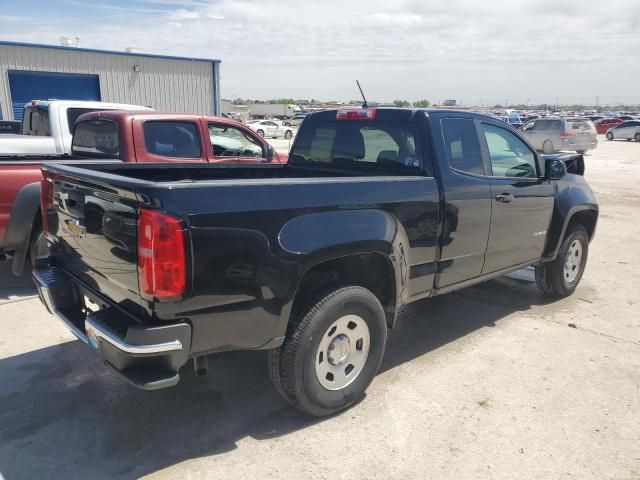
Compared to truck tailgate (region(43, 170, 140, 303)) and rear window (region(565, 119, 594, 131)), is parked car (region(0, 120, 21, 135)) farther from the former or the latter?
rear window (region(565, 119, 594, 131))

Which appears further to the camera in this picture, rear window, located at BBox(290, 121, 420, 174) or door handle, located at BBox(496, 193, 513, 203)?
door handle, located at BBox(496, 193, 513, 203)

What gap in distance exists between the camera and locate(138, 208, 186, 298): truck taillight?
2.42 m

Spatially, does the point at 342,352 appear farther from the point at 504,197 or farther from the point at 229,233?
the point at 504,197

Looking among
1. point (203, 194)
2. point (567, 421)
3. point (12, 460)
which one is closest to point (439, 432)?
point (567, 421)

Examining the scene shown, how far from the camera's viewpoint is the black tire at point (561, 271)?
17.9 feet

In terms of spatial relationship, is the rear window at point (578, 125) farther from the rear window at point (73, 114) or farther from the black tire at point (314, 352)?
the black tire at point (314, 352)

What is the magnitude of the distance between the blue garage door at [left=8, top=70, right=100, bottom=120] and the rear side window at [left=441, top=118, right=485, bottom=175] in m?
17.3

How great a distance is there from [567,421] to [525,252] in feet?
6.10

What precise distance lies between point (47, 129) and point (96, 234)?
5.47 meters

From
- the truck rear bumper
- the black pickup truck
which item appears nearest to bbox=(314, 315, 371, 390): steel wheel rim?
the black pickup truck

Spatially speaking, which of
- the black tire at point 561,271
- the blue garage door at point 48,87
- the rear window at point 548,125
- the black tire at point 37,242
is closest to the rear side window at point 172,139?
the black tire at point 37,242

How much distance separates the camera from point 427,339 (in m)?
4.61

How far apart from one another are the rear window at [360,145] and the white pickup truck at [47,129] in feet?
11.2

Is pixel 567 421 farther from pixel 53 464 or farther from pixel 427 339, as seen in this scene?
pixel 53 464
